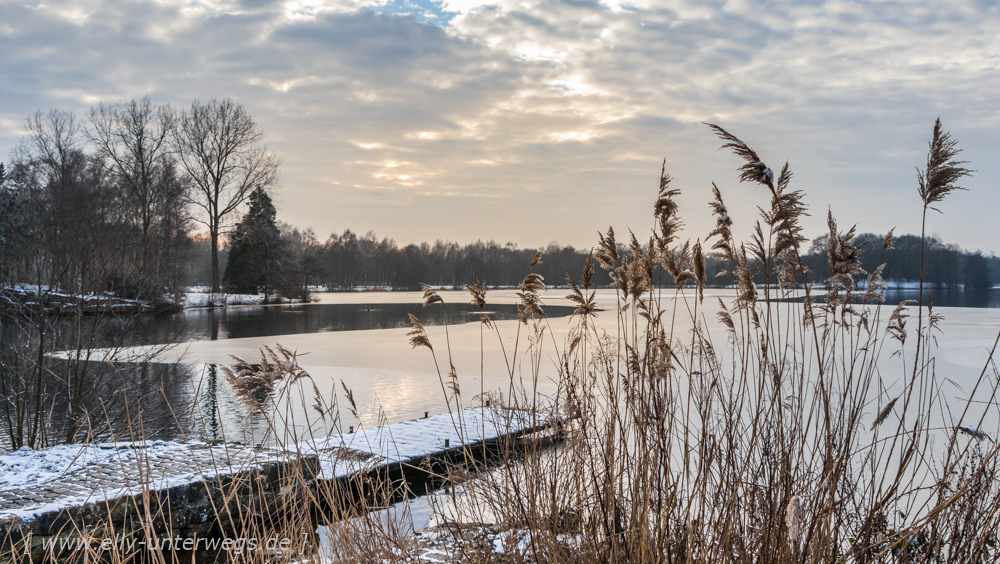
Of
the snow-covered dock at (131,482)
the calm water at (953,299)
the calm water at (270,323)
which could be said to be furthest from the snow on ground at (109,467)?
the calm water at (953,299)

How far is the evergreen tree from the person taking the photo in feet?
135

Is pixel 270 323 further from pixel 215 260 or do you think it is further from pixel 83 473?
pixel 83 473

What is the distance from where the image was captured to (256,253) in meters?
41.7

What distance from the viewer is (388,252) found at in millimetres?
87500

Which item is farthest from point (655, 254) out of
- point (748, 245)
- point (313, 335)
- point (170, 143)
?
point (170, 143)

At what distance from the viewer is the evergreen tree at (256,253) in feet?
135

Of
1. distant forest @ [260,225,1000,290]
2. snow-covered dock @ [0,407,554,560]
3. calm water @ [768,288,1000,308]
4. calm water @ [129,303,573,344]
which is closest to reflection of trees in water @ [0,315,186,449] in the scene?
snow-covered dock @ [0,407,554,560]

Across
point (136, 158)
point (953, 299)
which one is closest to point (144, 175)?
point (136, 158)

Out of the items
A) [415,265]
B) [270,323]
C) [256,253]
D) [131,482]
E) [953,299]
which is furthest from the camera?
[415,265]

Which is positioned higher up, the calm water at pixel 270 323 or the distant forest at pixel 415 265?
the distant forest at pixel 415 265

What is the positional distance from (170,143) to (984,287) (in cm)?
8031

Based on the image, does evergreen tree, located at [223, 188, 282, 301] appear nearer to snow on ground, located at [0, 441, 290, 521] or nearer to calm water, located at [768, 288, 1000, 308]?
calm water, located at [768, 288, 1000, 308]

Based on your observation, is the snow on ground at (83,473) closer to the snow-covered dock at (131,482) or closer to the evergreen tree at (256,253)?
the snow-covered dock at (131,482)

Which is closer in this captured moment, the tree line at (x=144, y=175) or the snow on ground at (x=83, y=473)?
the snow on ground at (x=83, y=473)
